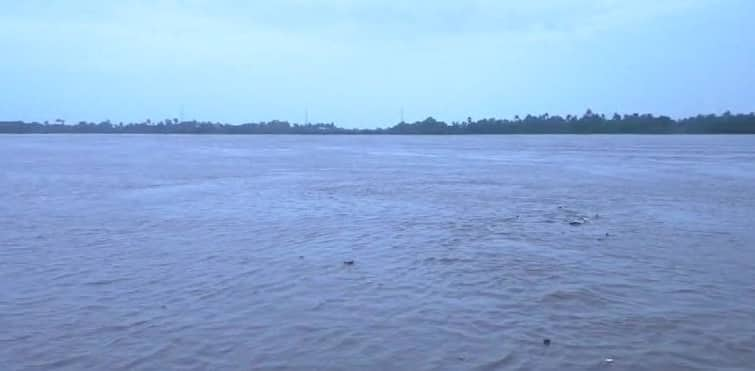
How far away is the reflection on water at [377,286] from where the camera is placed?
6.01 m

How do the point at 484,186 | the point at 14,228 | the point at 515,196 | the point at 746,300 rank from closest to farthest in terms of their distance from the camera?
the point at 746,300
the point at 14,228
the point at 515,196
the point at 484,186

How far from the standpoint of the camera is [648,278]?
873 cm

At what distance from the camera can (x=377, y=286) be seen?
27.5 ft

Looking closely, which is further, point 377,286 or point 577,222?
point 577,222

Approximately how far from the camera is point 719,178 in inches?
1066

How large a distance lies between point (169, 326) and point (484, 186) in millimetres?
17873

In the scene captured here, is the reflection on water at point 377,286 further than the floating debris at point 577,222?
No

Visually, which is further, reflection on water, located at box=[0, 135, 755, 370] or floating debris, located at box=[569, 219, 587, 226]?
floating debris, located at box=[569, 219, 587, 226]

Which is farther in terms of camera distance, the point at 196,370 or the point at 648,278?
the point at 648,278

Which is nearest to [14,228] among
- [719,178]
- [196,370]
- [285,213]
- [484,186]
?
[285,213]

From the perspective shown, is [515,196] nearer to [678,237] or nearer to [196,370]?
[678,237]

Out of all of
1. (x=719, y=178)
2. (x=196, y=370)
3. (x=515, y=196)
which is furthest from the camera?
(x=719, y=178)

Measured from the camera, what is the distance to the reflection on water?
601 centimetres

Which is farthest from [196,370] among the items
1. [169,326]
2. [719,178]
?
[719,178]
